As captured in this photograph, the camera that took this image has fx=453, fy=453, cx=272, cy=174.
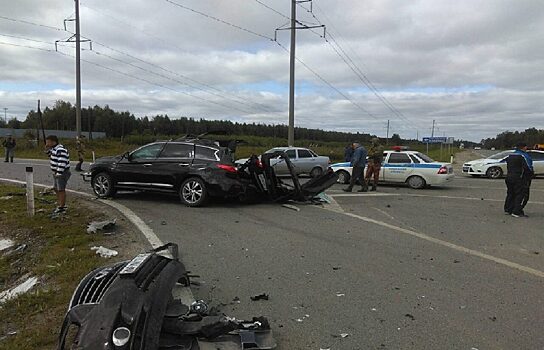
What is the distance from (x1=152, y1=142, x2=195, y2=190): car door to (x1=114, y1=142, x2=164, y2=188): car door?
0.57 feet

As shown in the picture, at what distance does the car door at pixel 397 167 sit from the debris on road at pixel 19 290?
1389cm

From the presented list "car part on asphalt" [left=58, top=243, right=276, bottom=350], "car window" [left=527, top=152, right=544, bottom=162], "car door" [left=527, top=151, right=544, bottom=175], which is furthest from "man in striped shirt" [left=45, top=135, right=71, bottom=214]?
"car window" [left=527, top=152, right=544, bottom=162]

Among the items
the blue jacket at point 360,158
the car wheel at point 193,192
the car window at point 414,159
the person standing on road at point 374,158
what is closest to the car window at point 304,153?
the car window at point 414,159

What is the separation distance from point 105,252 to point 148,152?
18.3 feet

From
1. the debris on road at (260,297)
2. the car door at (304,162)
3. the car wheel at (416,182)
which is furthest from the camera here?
the car door at (304,162)

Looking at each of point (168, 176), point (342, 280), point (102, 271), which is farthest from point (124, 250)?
point (168, 176)

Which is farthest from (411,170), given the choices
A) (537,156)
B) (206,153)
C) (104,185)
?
(104,185)

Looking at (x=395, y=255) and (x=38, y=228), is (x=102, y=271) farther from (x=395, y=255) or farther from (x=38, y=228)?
(x=38, y=228)

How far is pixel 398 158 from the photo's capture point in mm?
17234

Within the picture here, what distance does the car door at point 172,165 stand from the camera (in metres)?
10.9

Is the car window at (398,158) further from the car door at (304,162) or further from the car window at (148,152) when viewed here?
the car window at (148,152)

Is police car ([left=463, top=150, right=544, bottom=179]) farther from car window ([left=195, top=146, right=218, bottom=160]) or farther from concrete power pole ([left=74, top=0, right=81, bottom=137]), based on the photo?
concrete power pole ([left=74, top=0, right=81, bottom=137])

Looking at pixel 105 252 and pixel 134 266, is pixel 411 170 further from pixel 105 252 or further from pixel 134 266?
pixel 134 266

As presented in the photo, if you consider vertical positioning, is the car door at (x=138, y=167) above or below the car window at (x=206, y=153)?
below
